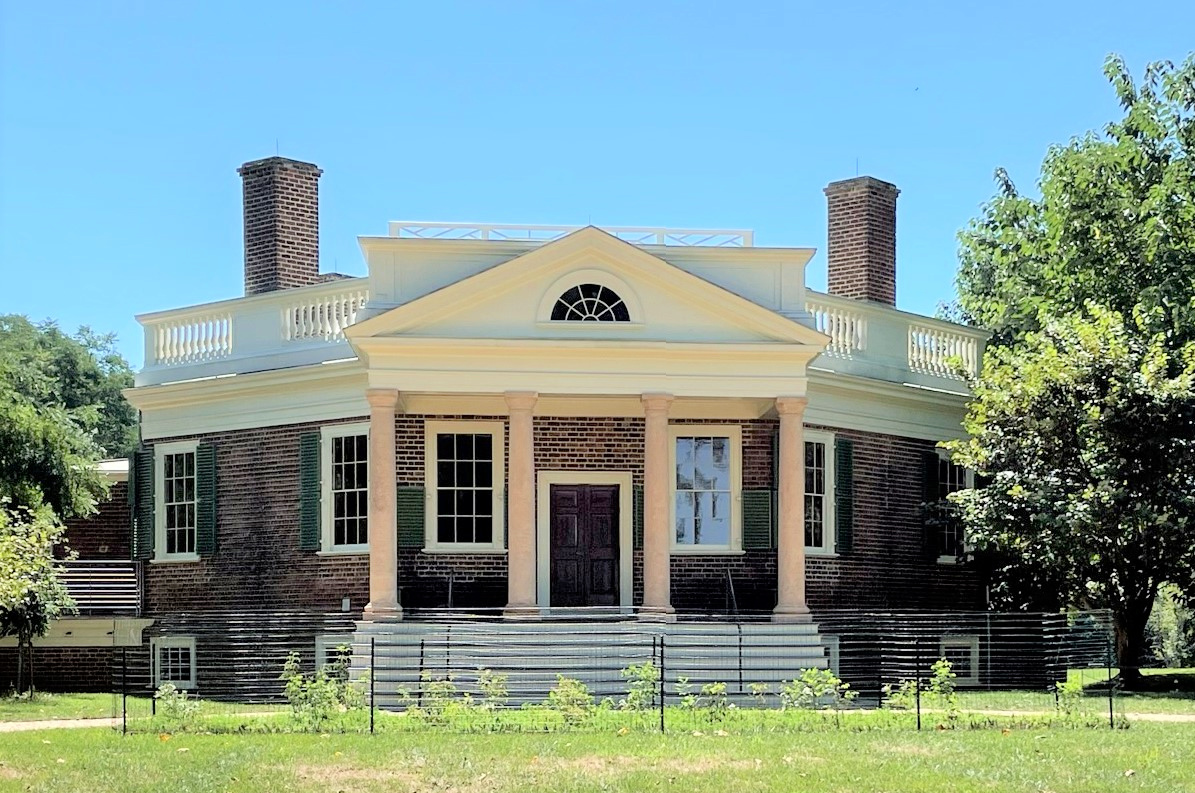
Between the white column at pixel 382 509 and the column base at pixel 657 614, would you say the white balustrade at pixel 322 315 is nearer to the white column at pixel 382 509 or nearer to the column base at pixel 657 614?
the white column at pixel 382 509

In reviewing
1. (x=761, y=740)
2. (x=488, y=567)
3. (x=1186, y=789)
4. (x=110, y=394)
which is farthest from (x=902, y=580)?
(x=110, y=394)

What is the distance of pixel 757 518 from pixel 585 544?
276 centimetres

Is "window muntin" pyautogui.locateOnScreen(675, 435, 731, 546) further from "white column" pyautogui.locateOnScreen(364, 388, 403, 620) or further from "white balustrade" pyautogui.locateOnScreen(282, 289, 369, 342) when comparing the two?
"white balustrade" pyautogui.locateOnScreen(282, 289, 369, 342)

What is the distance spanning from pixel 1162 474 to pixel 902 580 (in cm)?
573

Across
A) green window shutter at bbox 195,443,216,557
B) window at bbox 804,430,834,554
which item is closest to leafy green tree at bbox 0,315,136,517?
green window shutter at bbox 195,443,216,557

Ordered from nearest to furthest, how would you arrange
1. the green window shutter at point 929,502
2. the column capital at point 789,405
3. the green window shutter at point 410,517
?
1. the column capital at point 789,405
2. the green window shutter at point 410,517
3. the green window shutter at point 929,502

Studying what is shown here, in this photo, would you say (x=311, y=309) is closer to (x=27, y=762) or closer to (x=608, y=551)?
(x=608, y=551)

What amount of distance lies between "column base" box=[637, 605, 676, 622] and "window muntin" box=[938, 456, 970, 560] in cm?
708

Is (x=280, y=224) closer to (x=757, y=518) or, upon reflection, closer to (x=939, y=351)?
(x=757, y=518)

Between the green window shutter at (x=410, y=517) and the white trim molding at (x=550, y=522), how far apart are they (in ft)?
5.97

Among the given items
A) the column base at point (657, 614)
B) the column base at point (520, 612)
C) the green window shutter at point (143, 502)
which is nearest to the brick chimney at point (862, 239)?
the column base at point (657, 614)

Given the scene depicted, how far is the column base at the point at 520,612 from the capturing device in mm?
23938

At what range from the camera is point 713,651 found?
78.5ft

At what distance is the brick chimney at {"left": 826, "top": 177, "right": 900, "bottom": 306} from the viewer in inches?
1210
